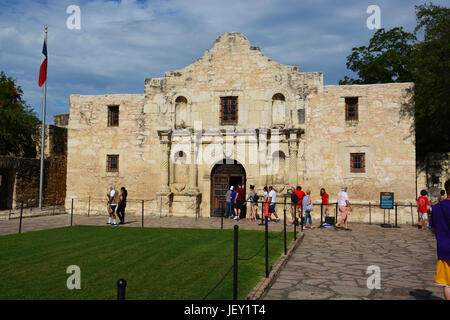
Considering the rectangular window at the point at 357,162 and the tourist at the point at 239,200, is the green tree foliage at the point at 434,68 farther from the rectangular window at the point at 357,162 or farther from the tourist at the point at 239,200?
the tourist at the point at 239,200

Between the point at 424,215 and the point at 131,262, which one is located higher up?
the point at 424,215

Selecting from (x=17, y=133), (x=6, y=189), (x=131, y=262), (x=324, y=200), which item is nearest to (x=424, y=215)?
(x=324, y=200)

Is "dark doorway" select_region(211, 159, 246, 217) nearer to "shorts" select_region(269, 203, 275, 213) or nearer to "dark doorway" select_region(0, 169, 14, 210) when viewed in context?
"shorts" select_region(269, 203, 275, 213)

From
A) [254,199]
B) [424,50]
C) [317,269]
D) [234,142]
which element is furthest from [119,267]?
[424,50]

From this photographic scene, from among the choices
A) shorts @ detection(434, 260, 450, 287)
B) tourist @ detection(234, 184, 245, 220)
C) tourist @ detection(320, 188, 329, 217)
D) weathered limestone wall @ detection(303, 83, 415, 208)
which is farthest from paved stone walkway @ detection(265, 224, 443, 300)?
tourist @ detection(234, 184, 245, 220)

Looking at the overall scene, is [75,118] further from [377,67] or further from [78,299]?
[377,67]

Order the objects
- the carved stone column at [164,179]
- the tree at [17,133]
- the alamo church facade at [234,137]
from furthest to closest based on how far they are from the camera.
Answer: the tree at [17,133] → the carved stone column at [164,179] → the alamo church facade at [234,137]

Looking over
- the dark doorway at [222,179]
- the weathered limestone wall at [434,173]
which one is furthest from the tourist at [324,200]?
the weathered limestone wall at [434,173]

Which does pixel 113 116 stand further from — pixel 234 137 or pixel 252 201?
pixel 252 201

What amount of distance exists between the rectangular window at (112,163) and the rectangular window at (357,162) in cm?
1181

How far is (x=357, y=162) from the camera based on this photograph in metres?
17.4

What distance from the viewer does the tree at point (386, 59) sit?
88.1 feet

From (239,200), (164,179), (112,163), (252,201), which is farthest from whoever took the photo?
(112,163)

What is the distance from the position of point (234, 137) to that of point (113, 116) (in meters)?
6.93
